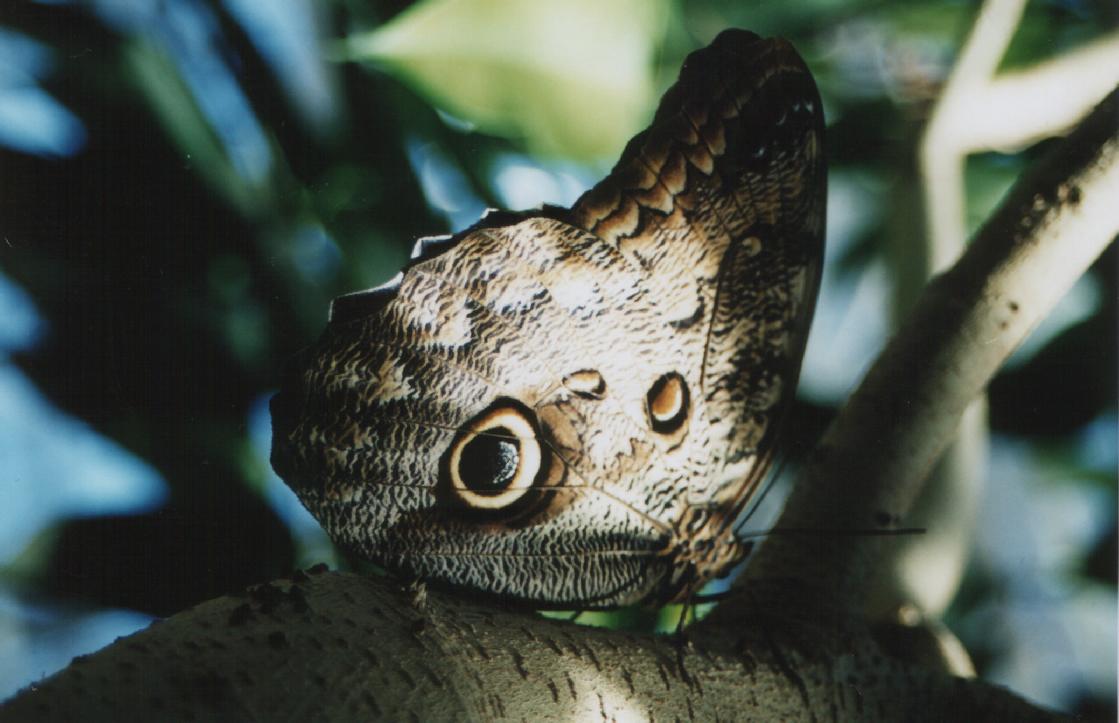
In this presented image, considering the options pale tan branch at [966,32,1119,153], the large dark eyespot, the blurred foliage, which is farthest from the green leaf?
the large dark eyespot

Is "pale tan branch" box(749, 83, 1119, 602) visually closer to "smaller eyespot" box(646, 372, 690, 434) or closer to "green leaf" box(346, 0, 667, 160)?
"smaller eyespot" box(646, 372, 690, 434)

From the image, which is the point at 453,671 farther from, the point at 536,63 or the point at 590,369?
the point at 536,63

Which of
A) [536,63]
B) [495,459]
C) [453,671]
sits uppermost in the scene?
[536,63]

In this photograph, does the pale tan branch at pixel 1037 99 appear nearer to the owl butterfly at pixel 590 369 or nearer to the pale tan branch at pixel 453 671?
the owl butterfly at pixel 590 369

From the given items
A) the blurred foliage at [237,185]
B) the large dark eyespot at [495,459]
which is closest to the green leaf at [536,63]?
the blurred foliage at [237,185]

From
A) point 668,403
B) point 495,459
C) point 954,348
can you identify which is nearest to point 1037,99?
point 954,348

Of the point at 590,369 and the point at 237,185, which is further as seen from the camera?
the point at 237,185
